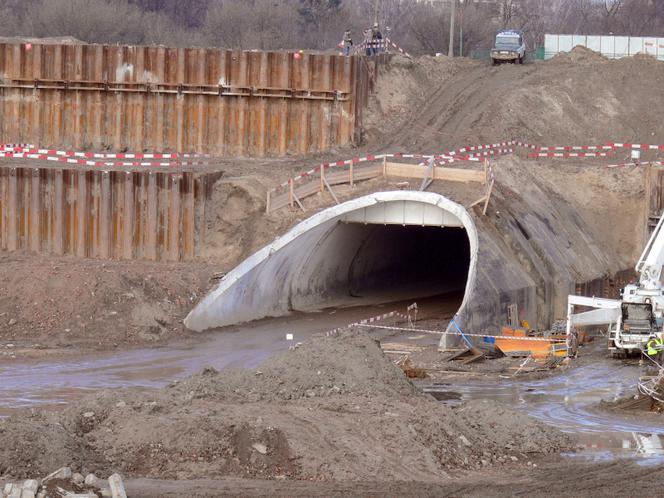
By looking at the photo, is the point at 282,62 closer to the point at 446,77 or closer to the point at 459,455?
the point at 446,77

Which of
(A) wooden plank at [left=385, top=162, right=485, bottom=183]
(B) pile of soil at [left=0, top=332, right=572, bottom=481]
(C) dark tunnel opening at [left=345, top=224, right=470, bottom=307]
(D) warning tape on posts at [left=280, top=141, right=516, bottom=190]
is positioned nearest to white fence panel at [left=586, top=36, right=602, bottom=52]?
(D) warning tape on posts at [left=280, top=141, right=516, bottom=190]

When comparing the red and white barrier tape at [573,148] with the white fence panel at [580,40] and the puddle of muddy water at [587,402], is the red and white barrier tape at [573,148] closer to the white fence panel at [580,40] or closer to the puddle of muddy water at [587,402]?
the white fence panel at [580,40]

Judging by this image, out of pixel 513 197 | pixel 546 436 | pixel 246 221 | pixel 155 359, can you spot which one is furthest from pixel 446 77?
pixel 546 436

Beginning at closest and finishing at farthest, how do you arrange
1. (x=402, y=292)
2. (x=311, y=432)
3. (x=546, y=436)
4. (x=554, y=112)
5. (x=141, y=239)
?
(x=311, y=432) < (x=546, y=436) < (x=141, y=239) < (x=402, y=292) < (x=554, y=112)

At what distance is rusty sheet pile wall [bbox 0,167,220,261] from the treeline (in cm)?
2967

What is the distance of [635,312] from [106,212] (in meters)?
15.1

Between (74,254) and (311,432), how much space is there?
19.6 m

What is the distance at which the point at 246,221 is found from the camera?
39250 mm

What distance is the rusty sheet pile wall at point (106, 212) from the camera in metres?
38.4

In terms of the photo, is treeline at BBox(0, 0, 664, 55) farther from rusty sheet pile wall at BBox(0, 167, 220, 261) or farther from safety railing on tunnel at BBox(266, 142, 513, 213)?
rusty sheet pile wall at BBox(0, 167, 220, 261)

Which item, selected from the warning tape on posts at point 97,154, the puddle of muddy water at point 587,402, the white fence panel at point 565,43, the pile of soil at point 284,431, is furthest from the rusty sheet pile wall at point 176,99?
the pile of soil at point 284,431

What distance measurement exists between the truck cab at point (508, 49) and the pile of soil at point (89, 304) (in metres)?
24.2

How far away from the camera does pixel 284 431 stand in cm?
2038

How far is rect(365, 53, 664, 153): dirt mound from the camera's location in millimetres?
49812
